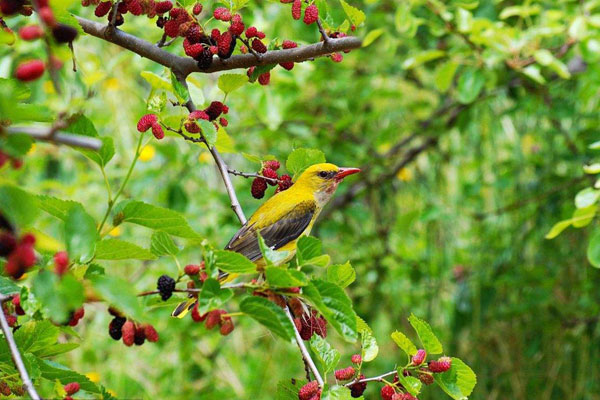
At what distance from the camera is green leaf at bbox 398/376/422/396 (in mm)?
1386

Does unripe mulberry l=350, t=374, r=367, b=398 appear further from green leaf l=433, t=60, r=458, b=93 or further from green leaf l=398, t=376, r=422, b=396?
green leaf l=433, t=60, r=458, b=93

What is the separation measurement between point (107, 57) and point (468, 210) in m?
2.62


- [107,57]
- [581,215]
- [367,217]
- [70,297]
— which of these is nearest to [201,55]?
[70,297]

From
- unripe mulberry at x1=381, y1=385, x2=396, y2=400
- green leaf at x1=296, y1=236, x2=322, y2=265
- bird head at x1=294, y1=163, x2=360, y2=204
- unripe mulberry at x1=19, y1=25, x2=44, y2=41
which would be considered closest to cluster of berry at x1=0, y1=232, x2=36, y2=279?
unripe mulberry at x1=19, y1=25, x2=44, y2=41

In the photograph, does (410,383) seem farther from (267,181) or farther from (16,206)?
(16,206)

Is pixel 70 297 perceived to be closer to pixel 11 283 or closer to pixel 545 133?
pixel 11 283

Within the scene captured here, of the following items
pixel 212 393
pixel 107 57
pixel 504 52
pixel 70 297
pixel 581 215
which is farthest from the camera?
pixel 107 57

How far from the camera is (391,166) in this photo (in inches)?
166

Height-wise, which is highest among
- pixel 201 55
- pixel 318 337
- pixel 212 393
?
pixel 201 55

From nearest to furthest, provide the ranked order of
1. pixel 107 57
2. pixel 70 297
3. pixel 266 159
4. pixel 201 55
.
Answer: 1. pixel 70 297
2. pixel 201 55
3. pixel 266 159
4. pixel 107 57

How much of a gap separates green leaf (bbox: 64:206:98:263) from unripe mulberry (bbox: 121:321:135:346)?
0.23m

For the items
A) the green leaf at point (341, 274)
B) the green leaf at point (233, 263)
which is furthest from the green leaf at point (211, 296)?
the green leaf at point (341, 274)

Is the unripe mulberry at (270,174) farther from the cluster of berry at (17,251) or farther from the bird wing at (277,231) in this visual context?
the cluster of berry at (17,251)

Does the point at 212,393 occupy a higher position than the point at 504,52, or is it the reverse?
the point at 504,52
